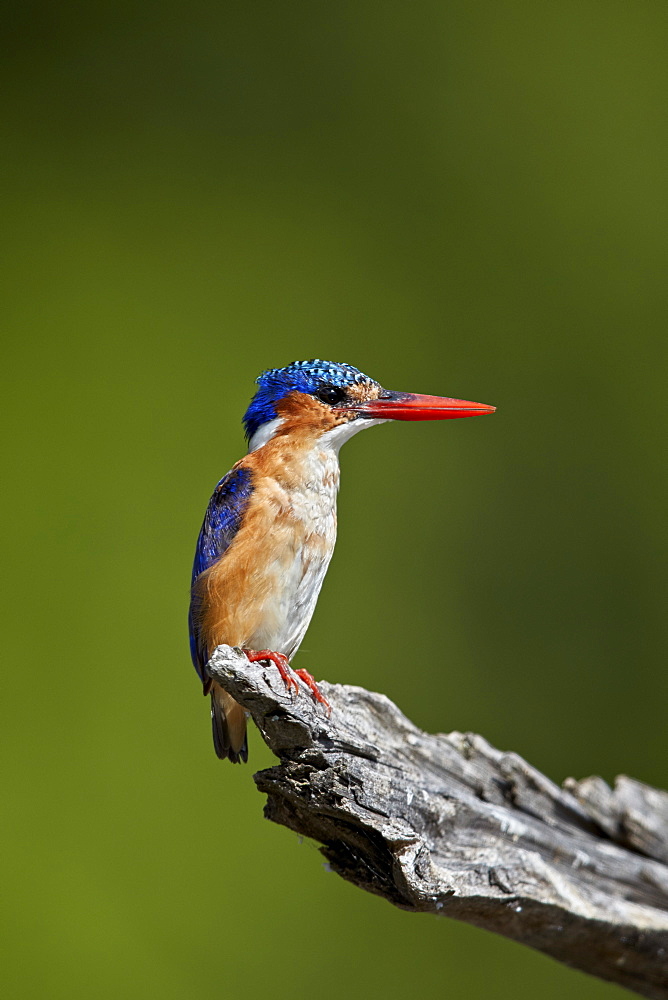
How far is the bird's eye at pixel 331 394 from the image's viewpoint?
112 centimetres

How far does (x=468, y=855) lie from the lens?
1.06m

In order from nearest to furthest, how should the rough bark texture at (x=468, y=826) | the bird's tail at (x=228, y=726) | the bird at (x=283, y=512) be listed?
the rough bark texture at (x=468, y=826) < the bird at (x=283, y=512) < the bird's tail at (x=228, y=726)

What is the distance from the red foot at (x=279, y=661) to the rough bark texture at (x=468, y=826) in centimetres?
1

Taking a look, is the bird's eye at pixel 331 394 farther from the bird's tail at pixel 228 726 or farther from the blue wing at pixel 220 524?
the bird's tail at pixel 228 726

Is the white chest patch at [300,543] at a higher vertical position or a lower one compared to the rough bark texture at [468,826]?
higher

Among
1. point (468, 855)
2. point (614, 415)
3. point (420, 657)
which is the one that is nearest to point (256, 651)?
point (468, 855)

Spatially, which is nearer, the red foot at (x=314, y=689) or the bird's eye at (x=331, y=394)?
the red foot at (x=314, y=689)

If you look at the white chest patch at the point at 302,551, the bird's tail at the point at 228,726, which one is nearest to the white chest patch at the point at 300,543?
the white chest patch at the point at 302,551

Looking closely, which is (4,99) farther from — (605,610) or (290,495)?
(605,610)

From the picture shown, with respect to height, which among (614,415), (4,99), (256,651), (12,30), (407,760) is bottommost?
(407,760)

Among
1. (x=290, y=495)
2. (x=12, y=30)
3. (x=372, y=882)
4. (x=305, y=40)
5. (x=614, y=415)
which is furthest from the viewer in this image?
(x=614, y=415)

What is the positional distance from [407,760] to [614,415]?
1321 millimetres

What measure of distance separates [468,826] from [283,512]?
41 cm

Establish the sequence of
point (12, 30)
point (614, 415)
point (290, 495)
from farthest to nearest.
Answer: point (614, 415), point (12, 30), point (290, 495)
